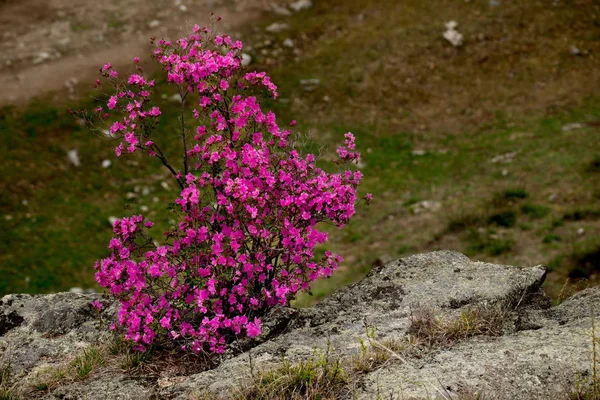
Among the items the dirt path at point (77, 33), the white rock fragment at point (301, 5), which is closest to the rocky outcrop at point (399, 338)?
the dirt path at point (77, 33)

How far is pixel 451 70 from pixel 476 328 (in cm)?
2183

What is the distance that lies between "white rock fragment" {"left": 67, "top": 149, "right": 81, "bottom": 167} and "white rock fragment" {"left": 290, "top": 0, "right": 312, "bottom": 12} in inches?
531

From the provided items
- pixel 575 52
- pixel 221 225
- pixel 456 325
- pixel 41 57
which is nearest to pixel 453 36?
pixel 575 52

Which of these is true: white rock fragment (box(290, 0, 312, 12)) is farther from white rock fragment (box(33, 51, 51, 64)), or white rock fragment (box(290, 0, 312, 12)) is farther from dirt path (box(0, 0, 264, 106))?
white rock fragment (box(33, 51, 51, 64))

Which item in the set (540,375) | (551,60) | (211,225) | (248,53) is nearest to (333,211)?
(211,225)

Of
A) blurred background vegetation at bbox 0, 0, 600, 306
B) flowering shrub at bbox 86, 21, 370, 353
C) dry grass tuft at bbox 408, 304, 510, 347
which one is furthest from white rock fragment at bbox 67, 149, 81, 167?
dry grass tuft at bbox 408, 304, 510, 347

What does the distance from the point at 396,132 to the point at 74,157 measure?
12.8m

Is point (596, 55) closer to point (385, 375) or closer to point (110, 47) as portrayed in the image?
point (110, 47)

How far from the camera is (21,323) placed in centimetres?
730

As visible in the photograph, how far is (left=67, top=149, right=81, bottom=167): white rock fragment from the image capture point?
70.8 feet

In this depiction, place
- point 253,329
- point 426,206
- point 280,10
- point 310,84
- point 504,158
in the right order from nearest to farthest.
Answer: point 253,329
point 426,206
point 504,158
point 310,84
point 280,10

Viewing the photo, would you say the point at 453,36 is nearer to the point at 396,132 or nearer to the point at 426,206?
the point at 396,132

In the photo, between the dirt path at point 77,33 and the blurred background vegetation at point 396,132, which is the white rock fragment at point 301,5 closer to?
the blurred background vegetation at point 396,132

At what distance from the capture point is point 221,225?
664cm
